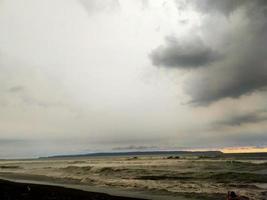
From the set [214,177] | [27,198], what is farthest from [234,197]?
[214,177]

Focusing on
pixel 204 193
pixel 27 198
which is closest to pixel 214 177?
pixel 204 193

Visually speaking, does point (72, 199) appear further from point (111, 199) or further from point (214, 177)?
point (214, 177)

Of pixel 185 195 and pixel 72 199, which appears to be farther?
pixel 185 195

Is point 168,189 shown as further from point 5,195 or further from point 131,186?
point 5,195

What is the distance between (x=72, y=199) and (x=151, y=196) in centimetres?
678

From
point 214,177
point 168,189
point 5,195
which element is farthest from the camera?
point 214,177

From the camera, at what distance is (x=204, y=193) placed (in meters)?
32.0

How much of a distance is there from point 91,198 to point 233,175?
83.4ft

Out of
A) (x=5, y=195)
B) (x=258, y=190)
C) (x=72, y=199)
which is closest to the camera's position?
(x=72, y=199)

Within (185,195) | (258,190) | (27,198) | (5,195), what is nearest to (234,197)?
(185,195)

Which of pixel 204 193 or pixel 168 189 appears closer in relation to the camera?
pixel 204 193

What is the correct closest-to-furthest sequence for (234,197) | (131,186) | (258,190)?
(234,197)
(258,190)
(131,186)

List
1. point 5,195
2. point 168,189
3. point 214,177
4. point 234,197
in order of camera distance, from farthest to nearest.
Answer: point 214,177
point 168,189
point 5,195
point 234,197

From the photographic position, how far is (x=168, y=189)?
35.8 metres
